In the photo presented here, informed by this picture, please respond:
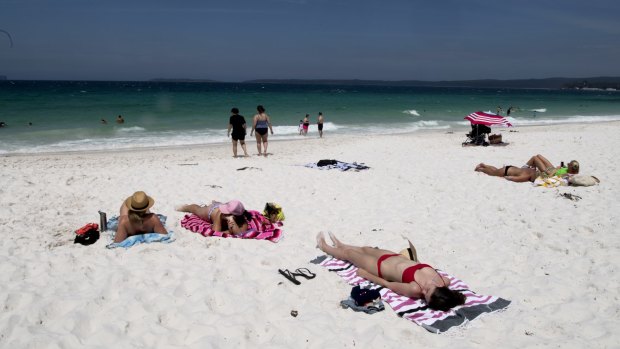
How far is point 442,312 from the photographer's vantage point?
159 inches

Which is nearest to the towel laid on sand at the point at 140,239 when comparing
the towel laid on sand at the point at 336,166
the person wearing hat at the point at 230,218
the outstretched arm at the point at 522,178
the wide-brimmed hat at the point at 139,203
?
the wide-brimmed hat at the point at 139,203

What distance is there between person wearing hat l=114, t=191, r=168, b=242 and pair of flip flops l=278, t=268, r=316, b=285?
6.42ft

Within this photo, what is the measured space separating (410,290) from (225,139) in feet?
52.9

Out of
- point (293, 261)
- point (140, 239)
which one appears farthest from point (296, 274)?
point (140, 239)

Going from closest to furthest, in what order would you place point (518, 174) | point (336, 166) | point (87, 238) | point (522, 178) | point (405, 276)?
point (405, 276), point (87, 238), point (522, 178), point (518, 174), point (336, 166)

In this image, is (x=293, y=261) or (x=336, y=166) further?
(x=336, y=166)

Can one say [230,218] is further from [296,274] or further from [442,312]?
[442,312]

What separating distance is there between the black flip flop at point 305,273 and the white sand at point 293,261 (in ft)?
0.32

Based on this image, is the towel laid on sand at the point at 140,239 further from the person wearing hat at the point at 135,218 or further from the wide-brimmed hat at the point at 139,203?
the wide-brimmed hat at the point at 139,203

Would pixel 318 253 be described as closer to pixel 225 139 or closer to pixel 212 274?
pixel 212 274

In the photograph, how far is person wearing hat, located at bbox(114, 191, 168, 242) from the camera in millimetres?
5332

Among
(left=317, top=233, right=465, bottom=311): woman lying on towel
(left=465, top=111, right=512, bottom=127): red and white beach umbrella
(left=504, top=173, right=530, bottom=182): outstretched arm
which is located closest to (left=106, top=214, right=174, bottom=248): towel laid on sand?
(left=317, top=233, right=465, bottom=311): woman lying on towel

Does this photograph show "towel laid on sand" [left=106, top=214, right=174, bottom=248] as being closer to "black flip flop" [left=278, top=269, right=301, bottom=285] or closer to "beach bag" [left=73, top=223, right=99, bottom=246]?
"beach bag" [left=73, top=223, right=99, bottom=246]

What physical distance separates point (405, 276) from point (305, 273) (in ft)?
3.72
